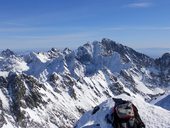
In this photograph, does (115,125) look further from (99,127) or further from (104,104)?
(104,104)

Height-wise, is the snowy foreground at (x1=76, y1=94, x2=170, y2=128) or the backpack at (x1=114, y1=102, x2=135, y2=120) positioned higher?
the backpack at (x1=114, y1=102, x2=135, y2=120)

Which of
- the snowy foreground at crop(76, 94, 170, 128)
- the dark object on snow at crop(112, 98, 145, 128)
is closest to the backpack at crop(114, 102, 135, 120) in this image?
the dark object on snow at crop(112, 98, 145, 128)

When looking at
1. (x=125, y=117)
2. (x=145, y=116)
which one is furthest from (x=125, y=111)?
(x=145, y=116)

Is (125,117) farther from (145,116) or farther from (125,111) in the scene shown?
(145,116)

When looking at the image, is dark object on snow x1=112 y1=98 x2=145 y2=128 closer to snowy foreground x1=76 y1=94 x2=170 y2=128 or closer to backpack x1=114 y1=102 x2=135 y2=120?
backpack x1=114 y1=102 x2=135 y2=120

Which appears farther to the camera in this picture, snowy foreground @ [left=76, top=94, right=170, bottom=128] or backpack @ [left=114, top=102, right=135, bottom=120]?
snowy foreground @ [left=76, top=94, right=170, bottom=128]

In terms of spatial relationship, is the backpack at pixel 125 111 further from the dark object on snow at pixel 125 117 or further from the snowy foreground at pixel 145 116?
the snowy foreground at pixel 145 116

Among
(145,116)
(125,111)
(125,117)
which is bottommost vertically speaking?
(145,116)

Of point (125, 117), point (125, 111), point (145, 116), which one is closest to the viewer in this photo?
point (125, 117)

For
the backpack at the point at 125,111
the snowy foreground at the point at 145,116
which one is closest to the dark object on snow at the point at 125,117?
the backpack at the point at 125,111

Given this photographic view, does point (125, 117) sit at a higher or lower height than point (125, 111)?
lower

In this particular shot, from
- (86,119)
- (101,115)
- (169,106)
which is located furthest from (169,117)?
(169,106)
